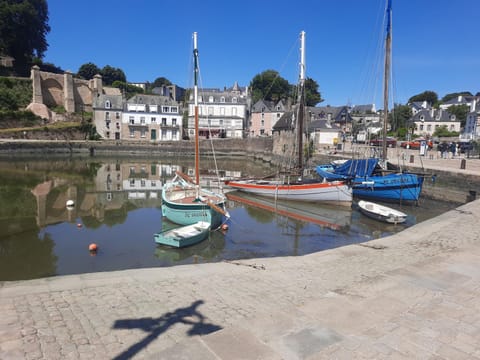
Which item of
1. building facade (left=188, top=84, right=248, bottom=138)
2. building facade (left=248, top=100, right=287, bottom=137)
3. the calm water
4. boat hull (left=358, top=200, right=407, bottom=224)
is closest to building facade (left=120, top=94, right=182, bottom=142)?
building facade (left=188, top=84, right=248, bottom=138)

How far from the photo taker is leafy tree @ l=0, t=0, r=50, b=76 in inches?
2319

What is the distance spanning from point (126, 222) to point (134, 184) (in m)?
12.9

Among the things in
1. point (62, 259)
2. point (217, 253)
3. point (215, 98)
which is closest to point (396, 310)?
point (217, 253)

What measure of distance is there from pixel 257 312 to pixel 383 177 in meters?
18.9

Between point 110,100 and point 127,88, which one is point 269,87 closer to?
point 127,88

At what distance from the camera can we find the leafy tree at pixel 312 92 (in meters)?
91.2

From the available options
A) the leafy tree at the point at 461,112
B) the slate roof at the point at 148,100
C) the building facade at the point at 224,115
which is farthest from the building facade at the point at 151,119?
the leafy tree at the point at 461,112

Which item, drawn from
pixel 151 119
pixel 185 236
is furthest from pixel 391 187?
pixel 151 119

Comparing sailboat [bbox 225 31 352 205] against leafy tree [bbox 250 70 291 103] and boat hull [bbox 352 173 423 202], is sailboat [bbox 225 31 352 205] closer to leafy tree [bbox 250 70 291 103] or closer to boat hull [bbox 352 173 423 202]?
boat hull [bbox 352 173 423 202]

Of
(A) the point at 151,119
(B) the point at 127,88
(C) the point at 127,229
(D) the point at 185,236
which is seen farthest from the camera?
(B) the point at 127,88

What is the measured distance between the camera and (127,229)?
1481cm

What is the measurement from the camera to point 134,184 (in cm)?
2833

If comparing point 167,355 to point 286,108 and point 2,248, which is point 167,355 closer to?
point 2,248

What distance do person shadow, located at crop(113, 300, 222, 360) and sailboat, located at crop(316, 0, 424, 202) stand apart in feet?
59.0
